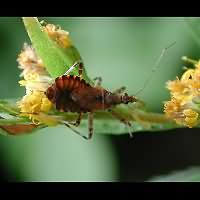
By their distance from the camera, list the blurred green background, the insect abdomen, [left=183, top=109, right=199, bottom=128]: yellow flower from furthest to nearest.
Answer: the blurred green background < [left=183, top=109, right=199, bottom=128]: yellow flower < the insect abdomen

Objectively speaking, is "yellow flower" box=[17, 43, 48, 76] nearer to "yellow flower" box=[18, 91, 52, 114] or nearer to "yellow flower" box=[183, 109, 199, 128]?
"yellow flower" box=[18, 91, 52, 114]

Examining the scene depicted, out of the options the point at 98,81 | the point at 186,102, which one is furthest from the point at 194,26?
the point at 98,81

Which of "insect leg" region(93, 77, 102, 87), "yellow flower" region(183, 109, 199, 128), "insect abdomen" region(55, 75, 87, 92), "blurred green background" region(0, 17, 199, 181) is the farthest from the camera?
"blurred green background" region(0, 17, 199, 181)

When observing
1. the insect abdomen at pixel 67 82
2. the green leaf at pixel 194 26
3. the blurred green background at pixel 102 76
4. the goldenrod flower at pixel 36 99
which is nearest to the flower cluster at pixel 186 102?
the green leaf at pixel 194 26

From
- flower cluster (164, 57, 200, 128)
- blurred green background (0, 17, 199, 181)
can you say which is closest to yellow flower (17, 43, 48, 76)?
flower cluster (164, 57, 200, 128)

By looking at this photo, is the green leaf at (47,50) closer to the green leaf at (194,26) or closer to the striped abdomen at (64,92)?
the striped abdomen at (64,92)

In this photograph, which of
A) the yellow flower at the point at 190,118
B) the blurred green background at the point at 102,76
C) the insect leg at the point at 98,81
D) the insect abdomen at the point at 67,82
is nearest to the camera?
the insect abdomen at the point at 67,82

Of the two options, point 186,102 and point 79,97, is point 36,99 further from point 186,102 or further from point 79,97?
point 186,102
